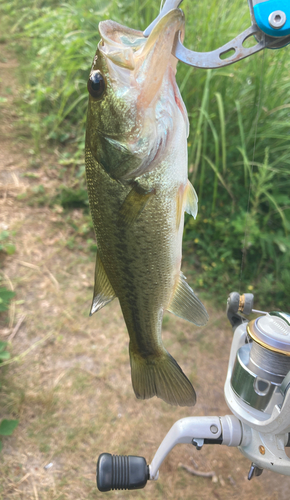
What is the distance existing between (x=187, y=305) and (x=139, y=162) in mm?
451

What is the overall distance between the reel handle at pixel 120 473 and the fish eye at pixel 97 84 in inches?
47.9

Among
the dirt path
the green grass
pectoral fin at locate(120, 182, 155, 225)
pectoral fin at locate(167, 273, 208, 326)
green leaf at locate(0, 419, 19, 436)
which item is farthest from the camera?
the green grass

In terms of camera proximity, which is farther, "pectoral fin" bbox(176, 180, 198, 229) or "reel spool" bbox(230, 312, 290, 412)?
"reel spool" bbox(230, 312, 290, 412)

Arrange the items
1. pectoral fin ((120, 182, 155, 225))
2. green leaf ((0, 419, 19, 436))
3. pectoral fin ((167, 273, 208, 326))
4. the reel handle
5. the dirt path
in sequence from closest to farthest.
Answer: pectoral fin ((120, 182, 155, 225))
pectoral fin ((167, 273, 208, 326))
the reel handle
green leaf ((0, 419, 19, 436))
the dirt path

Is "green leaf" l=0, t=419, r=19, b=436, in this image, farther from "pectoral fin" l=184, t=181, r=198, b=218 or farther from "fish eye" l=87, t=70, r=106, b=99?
"fish eye" l=87, t=70, r=106, b=99

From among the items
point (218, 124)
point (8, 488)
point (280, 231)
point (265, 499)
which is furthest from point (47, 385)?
point (218, 124)

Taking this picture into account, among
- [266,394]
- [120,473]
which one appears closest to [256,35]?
[266,394]

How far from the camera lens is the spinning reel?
1.12 m

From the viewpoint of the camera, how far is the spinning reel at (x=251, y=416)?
112 cm

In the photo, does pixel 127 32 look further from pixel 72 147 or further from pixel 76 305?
pixel 72 147

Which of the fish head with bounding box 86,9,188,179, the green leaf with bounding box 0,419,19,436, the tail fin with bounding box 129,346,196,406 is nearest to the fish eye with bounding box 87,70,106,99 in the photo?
the fish head with bounding box 86,9,188,179

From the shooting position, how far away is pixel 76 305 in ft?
9.45

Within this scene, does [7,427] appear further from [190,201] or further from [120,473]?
[190,201]

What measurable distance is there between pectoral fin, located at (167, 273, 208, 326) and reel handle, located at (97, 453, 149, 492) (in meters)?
0.64
